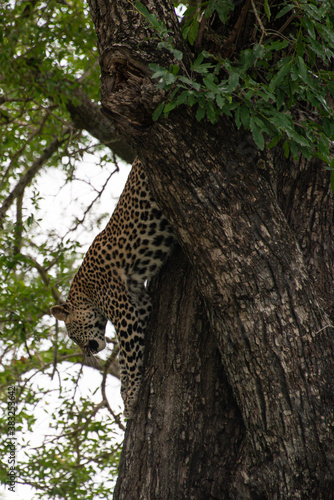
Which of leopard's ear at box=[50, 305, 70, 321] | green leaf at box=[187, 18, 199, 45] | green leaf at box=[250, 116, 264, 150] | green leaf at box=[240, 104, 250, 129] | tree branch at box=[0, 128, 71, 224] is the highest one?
tree branch at box=[0, 128, 71, 224]

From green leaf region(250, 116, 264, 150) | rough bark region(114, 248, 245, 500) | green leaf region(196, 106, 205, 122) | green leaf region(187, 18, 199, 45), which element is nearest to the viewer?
green leaf region(250, 116, 264, 150)

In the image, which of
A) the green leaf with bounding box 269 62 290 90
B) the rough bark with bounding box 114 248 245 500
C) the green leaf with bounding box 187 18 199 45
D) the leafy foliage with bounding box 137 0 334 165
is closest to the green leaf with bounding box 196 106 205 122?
the leafy foliage with bounding box 137 0 334 165

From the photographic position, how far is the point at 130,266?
4840 mm

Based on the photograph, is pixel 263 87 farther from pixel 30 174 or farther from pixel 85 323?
pixel 30 174

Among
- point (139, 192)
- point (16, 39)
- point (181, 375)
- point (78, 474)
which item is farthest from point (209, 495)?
point (16, 39)

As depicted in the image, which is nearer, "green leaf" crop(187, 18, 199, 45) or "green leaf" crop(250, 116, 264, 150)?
"green leaf" crop(250, 116, 264, 150)

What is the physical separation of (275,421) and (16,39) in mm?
5674

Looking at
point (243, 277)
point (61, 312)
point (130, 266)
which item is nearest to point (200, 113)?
point (243, 277)

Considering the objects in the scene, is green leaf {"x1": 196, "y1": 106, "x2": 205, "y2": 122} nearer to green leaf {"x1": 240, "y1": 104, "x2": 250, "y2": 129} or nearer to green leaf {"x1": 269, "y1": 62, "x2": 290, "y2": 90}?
green leaf {"x1": 240, "y1": 104, "x2": 250, "y2": 129}

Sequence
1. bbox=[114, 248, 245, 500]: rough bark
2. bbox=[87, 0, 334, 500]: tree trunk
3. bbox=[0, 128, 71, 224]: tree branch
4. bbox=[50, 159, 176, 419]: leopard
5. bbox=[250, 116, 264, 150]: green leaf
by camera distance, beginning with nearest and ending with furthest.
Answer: bbox=[250, 116, 264, 150]: green leaf
bbox=[87, 0, 334, 500]: tree trunk
bbox=[114, 248, 245, 500]: rough bark
bbox=[50, 159, 176, 419]: leopard
bbox=[0, 128, 71, 224]: tree branch

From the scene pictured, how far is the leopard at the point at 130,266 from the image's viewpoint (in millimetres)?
4469

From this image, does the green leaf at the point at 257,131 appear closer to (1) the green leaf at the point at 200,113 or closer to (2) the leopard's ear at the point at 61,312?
(1) the green leaf at the point at 200,113

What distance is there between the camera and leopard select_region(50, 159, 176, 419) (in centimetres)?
447

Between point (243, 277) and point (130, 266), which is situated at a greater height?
point (130, 266)
